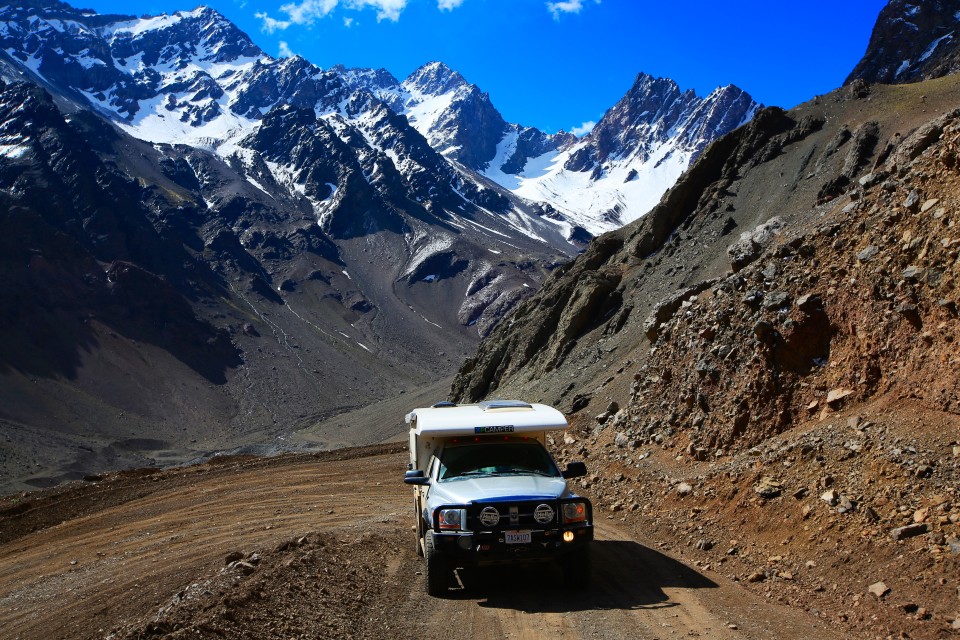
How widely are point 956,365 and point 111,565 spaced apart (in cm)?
1442

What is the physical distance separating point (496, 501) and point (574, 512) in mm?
1049

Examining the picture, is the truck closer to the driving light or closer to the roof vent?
the driving light

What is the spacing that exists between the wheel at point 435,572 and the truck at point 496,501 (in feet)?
0.04

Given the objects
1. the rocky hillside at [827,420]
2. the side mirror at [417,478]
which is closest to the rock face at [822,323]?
the rocky hillside at [827,420]

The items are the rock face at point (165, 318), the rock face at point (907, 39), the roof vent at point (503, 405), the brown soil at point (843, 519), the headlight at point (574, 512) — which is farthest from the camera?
the rock face at point (165, 318)

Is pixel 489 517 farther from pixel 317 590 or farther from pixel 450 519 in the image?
pixel 317 590

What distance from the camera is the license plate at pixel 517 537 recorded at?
908 cm

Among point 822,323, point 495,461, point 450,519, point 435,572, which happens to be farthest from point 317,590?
point 822,323

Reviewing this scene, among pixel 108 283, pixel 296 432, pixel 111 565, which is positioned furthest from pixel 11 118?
pixel 111 565

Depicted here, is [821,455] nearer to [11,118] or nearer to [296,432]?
[296,432]

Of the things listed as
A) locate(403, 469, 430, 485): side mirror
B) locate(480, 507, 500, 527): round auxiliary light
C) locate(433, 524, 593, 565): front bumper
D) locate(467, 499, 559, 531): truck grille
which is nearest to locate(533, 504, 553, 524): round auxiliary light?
locate(467, 499, 559, 531): truck grille

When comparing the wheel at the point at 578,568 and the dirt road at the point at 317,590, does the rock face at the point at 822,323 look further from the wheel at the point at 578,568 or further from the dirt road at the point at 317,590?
the wheel at the point at 578,568

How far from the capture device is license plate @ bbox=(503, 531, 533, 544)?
9.08m

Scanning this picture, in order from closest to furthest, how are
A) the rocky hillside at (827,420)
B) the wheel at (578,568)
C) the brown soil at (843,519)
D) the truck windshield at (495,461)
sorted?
1. the brown soil at (843,519)
2. the rocky hillside at (827,420)
3. the wheel at (578,568)
4. the truck windshield at (495,461)
